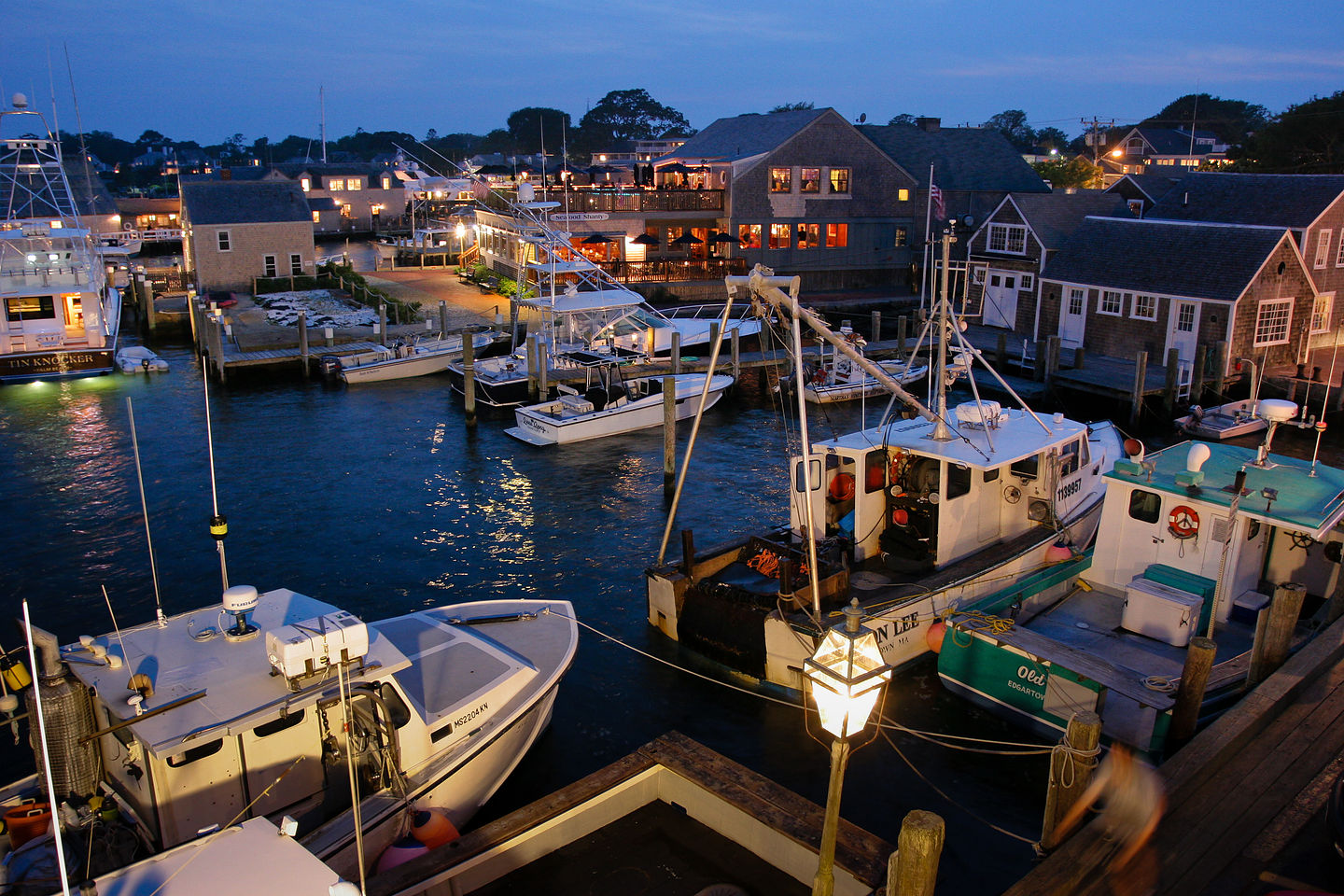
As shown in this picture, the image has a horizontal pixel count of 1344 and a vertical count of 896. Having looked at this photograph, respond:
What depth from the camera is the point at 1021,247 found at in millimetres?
36438

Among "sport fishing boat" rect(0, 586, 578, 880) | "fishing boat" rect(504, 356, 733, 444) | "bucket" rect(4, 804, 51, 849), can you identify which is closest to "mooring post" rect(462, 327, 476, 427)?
"fishing boat" rect(504, 356, 733, 444)

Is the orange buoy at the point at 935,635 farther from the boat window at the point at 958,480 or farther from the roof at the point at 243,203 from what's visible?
the roof at the point at 243,203

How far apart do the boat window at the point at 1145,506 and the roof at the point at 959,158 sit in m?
36.9

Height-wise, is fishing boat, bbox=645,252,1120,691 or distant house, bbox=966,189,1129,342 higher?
distant house, bbox=966,189,1129,342

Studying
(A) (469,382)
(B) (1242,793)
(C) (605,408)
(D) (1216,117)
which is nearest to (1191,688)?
(B) (1242,793)

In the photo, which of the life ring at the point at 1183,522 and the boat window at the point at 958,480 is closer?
the life ring at the point at 1183,522

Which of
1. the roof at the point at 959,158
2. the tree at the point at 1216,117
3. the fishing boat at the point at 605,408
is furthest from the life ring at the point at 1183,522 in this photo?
the tree at the point at 1216,117

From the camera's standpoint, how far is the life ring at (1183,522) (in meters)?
13.2

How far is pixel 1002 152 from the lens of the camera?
5162 centimetres

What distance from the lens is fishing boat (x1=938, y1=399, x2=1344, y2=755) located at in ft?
37.8

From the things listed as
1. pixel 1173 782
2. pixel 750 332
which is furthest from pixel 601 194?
pixel 1173 782

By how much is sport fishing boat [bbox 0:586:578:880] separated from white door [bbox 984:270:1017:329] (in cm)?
3060

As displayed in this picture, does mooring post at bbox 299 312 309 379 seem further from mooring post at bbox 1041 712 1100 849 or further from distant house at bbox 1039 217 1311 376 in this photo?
mooring post at bbox 1041 712 1100 849

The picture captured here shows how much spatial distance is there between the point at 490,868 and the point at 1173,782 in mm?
6239
